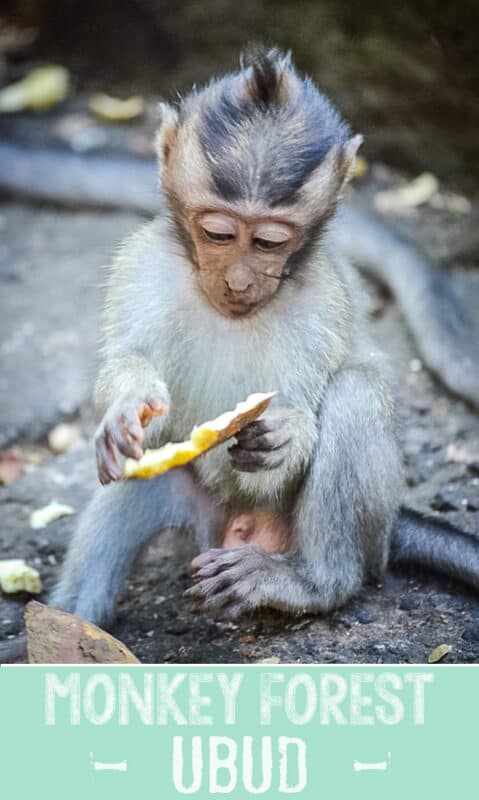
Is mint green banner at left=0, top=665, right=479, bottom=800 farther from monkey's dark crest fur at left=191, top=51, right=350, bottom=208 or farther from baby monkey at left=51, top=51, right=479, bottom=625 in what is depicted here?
monkey's dark crest fur at left=191, top=51, right=350, bottom=208

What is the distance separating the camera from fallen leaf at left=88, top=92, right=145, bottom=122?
725 cm

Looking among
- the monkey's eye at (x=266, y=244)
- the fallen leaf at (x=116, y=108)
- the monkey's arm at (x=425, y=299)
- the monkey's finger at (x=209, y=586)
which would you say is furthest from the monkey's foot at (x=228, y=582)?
the fallen leaf at (x=116, y=108)

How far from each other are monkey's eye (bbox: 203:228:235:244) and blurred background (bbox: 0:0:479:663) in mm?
1148

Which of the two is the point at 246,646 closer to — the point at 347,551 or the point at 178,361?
the point at 347,551

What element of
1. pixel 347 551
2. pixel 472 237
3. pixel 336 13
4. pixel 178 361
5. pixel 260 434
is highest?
pixel 336 13

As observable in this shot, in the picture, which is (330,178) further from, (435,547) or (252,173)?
(435,547)

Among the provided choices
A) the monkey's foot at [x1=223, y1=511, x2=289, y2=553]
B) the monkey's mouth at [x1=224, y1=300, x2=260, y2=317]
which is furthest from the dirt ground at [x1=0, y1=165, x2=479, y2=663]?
the monkey's mouth at [x1=224, y1=300, x2=260, y2=317]

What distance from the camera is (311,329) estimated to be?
357 centimetres

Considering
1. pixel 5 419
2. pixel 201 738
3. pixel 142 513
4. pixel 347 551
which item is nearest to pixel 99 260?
pixel 5 419

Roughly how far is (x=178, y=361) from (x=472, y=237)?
2831 mm

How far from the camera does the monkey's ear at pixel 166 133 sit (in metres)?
→ 3.35

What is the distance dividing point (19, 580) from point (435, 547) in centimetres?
135

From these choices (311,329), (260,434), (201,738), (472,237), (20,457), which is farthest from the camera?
(472,237)

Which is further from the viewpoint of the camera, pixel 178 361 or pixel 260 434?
pixel 178 361
